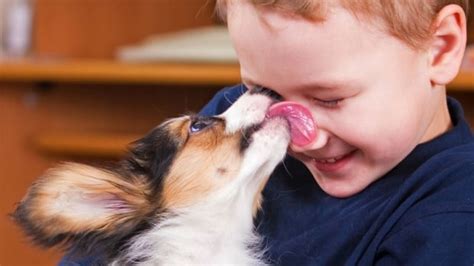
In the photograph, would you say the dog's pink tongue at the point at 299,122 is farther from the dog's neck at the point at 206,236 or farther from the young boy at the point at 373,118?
the dog's neck at the point at 206,236

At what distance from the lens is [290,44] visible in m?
1.08

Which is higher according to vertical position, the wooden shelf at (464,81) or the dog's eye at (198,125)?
the dog's eye at (198,125)

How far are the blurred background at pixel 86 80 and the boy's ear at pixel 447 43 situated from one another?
1345mm

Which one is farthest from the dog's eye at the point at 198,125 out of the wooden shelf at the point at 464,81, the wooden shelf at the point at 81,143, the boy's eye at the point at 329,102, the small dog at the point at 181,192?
the wooden shelf at the point at 81,143

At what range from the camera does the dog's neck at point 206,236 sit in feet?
4.09

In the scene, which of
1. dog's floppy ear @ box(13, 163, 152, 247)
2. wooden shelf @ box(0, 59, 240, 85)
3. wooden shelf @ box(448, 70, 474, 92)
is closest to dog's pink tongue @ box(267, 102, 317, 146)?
dog's floppy ear @ box(13, 163, 152, 247)

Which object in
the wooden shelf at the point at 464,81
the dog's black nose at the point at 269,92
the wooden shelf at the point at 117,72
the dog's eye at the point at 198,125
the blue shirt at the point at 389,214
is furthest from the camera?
the wooden shelf at the point at 117,72

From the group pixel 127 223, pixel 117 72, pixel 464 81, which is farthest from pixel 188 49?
pixel 127 223

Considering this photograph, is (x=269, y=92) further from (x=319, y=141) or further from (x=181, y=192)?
(x=181, y=192)

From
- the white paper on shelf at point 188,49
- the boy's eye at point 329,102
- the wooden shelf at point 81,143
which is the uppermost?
the boy's eye at point 329,102

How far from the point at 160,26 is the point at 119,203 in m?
2.00

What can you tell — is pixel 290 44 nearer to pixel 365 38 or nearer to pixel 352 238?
pixel 365 38

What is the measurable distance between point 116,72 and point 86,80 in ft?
0.42

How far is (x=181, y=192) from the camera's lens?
1.29 meters
